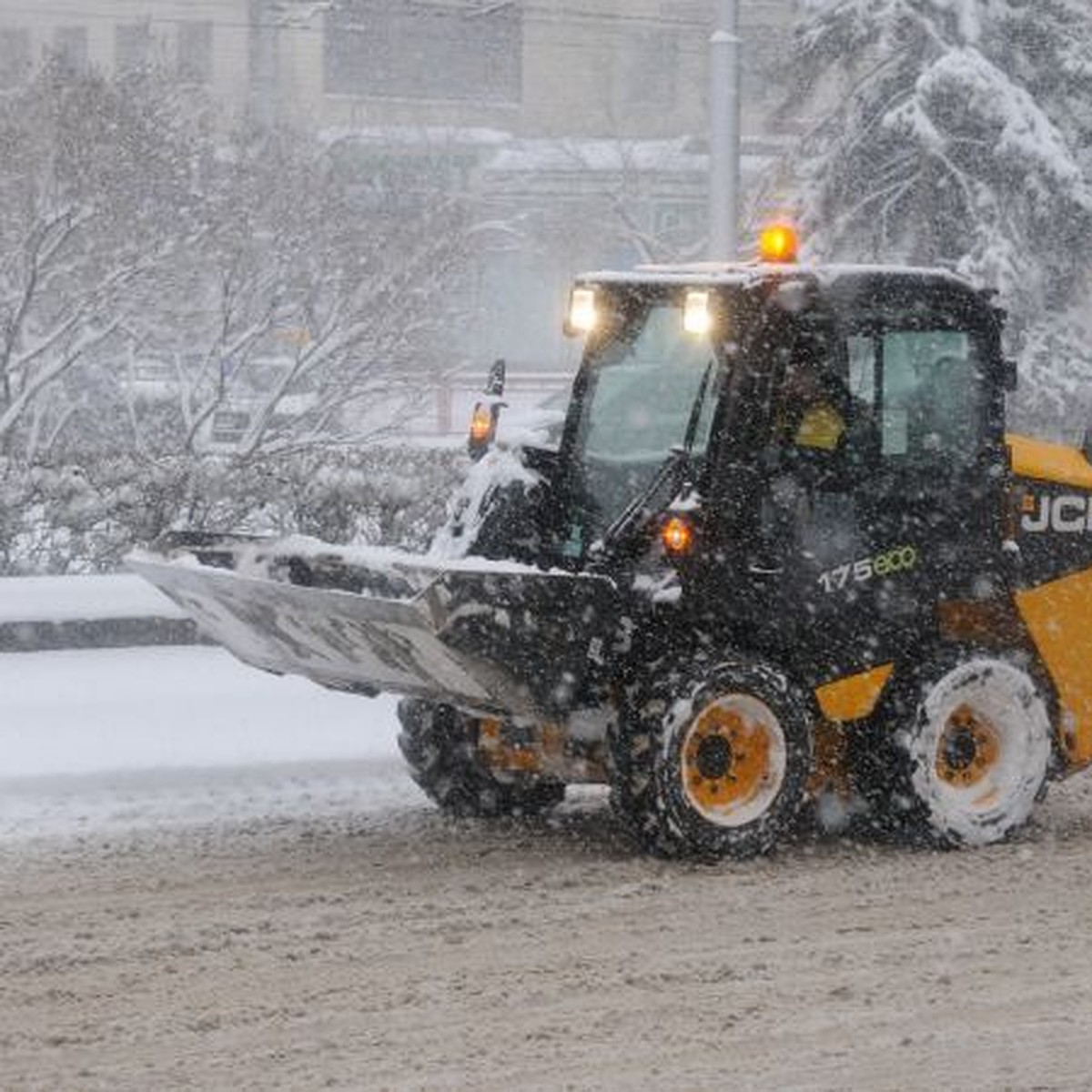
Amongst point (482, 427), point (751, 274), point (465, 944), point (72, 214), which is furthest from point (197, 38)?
point (465, 944)

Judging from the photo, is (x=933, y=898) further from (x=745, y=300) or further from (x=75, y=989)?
(x=75, y=989)

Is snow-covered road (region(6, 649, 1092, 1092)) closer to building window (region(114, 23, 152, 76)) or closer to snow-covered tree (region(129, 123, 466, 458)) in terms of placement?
snow-covered tree (region(129, 123, 466, 458))

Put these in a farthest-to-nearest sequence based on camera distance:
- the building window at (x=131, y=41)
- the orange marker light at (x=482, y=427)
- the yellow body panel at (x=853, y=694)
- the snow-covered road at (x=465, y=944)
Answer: the building window at (x=131, y=41) → the orange marker light at (x=482, y=427) → the yellow body panel at (x=853, y=694) → the snow-covered road at (x=465, y=944)

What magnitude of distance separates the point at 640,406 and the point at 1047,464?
157cm

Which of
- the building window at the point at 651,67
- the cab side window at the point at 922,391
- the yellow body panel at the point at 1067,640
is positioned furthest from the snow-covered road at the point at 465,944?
the building window at the point at 651,67

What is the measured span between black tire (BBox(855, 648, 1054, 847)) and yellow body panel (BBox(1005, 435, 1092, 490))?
2.39 feet

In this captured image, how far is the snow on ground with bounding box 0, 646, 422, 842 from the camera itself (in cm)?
985

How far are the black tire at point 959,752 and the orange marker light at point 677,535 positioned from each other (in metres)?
1.11

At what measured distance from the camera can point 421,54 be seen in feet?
175

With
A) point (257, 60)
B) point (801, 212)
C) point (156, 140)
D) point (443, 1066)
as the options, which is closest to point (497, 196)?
point (257, 60)

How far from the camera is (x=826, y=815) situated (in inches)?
365

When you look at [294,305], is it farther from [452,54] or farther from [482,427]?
[452,54]

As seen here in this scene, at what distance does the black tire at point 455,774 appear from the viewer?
960 cm

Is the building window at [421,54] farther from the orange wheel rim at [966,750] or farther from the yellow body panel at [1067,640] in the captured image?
the orange wheel rim at [966,750]
